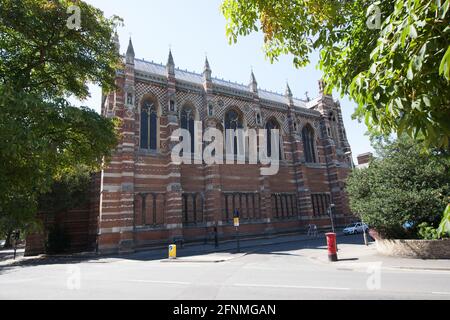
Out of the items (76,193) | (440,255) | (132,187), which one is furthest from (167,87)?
(440,255)

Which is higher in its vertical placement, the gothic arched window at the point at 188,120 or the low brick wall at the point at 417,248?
the gothic arched window at the point at 188,120

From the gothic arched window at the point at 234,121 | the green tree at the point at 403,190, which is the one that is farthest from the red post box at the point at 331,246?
the gothic arched window at the point at 234,121

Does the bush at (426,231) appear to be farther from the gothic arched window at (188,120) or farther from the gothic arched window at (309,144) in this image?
the gothic arched window at (309,144)

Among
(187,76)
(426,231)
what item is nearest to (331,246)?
(426,231)

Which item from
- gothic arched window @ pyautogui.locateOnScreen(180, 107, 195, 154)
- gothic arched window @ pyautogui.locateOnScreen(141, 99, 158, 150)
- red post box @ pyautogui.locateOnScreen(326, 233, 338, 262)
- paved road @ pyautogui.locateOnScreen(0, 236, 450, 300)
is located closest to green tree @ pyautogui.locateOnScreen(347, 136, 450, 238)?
red post box @ pyautogui.locateOnScreen(326, 233, 338, 262)

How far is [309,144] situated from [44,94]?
34.2 metres

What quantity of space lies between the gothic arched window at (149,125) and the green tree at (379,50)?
21909mm

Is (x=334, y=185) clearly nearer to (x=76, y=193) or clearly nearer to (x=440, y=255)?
(x=440, y=255)

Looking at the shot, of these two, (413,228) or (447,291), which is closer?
(447,291)

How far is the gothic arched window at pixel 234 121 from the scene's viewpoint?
31641 millimetres


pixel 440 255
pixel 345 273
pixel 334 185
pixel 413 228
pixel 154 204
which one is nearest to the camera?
pixel 345 273

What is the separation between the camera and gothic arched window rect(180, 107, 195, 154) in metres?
29.0

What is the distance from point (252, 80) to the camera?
34312 millimetres
